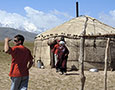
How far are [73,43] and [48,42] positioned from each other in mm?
1339

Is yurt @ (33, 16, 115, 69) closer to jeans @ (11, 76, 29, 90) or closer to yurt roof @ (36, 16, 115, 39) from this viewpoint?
yurt roof @ (36, 16, 115, 39)

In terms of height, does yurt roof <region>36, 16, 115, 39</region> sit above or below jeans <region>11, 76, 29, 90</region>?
above

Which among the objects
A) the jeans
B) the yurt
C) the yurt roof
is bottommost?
the jeans

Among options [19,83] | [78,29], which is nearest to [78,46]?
[78,29]

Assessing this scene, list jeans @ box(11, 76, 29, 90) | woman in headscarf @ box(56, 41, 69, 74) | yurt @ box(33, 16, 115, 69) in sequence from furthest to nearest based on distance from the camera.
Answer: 1. yurt @ box(33, 16, 115, 69)
2. woman in headscarf @ box(56, 41, 69, 74)
3. jeans @ box(11, 76, 29, 90)

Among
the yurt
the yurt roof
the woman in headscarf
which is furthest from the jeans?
the yurt roof

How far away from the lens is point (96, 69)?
11.7m

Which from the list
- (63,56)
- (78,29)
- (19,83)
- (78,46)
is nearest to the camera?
(19,83)

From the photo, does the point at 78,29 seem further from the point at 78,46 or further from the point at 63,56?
the point at 63,56

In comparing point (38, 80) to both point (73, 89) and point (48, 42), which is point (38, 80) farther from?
point (48, 42)

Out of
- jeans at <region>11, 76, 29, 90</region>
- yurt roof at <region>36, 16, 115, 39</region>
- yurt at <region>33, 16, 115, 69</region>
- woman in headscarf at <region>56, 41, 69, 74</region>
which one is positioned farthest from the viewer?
yurt roof at <region>36, 16, 115, 39</region>

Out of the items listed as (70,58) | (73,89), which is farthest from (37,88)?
(70,58)

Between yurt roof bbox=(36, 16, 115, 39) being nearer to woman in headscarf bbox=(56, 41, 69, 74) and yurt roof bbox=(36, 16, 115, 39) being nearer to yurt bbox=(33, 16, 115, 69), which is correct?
yurt bbox=(33, 16, 115, 69)

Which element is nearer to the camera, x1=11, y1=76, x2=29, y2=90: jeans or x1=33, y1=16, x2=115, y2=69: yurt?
x1=11, y1=76, x2=29, y2=90: jeans
